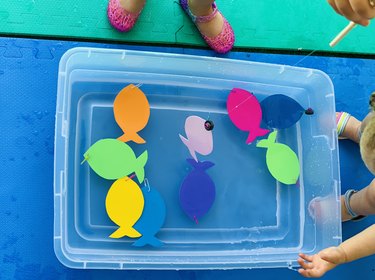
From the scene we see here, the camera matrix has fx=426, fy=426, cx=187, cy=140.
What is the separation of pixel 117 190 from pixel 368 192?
0.52 metres

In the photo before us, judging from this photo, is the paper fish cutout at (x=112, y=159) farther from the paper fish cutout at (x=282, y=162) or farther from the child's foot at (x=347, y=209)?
the child's foot at (x=347, y=209)

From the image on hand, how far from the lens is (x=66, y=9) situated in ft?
3.01

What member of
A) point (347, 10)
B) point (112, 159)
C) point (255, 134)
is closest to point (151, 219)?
point (112, 159)

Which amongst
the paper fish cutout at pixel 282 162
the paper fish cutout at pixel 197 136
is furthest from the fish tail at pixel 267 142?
the paper fish cutout at pixel 197 136

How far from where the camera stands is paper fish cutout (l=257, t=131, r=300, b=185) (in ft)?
3.15

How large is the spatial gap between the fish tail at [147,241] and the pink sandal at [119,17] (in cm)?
45

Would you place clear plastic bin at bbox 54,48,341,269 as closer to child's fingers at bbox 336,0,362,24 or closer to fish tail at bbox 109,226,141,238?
fish tail at bbox 109,226,141,238

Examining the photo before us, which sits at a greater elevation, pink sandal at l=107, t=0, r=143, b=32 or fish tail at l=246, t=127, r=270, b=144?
pink sandal at l=107, t=0, r=143, b=32

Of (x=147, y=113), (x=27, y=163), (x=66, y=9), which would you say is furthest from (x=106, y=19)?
(x=27, y=163)

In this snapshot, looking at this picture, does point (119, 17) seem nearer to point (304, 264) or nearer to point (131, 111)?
point (131, 111)

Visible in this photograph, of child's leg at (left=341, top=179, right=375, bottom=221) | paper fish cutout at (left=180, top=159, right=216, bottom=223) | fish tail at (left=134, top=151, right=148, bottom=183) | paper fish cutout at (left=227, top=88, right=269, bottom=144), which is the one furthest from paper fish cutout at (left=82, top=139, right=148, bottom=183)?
child's leg at (left=341, top=179, right=375, bottom=221)

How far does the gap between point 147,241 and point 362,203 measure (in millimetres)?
456

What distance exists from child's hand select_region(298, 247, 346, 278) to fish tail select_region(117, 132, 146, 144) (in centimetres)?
40

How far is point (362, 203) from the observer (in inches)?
35.2
